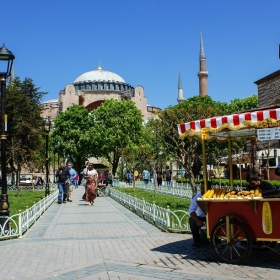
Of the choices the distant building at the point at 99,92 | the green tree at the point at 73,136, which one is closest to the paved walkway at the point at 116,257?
the green tree at the point at 73,136

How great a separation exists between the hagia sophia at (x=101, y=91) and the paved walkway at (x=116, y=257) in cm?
6833

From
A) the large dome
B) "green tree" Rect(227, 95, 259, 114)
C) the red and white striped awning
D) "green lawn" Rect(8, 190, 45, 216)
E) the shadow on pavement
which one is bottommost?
the shadow on pavement

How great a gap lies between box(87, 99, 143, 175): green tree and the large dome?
3949 cm

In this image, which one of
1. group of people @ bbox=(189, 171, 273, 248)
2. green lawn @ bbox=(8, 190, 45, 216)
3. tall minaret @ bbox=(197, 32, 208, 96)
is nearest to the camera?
group of people @ bbox=(189, 171, 273, 248)

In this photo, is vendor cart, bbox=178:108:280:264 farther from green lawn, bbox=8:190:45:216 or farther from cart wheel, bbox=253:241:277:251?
green lawn, bbox=8:190:45:216

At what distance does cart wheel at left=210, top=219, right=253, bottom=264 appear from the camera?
6513 millimetres

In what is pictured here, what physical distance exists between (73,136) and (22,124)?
21.1 m

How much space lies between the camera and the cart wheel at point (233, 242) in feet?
21.4

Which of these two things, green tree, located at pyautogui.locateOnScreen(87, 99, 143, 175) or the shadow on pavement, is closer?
the shadow on pavement

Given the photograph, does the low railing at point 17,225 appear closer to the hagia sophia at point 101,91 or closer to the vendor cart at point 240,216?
the vendor cart at point 240,216

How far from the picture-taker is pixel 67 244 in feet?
28.1

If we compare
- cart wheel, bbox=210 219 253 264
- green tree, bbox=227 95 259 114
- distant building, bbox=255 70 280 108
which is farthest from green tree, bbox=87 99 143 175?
cart wheel, bbox=210 219 253 264

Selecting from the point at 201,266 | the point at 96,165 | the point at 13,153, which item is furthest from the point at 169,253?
the point at 96,165

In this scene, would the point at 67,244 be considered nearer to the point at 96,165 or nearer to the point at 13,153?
the point at 13,153
